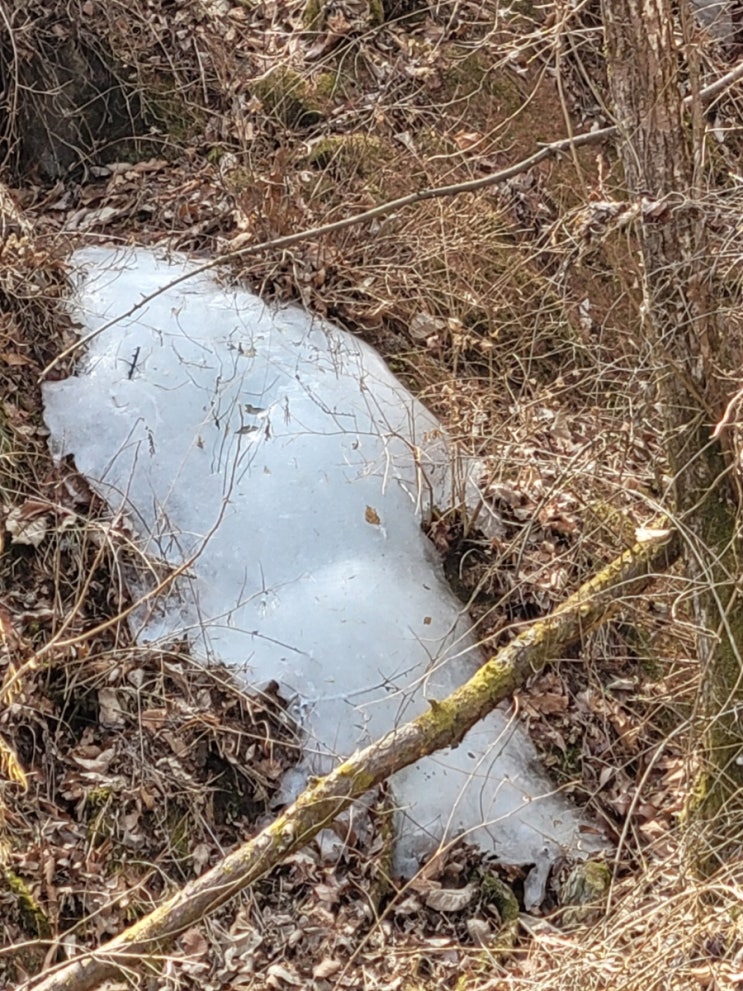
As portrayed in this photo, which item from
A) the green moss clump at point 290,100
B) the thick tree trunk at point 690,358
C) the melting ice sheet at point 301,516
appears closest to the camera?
the thick tree trunk at point 690,358

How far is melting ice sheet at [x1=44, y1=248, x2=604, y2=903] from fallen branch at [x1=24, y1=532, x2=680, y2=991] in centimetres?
35

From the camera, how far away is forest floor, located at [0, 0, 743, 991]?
355cm

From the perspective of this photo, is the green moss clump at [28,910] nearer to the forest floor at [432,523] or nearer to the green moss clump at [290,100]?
the forest floor at [432,523]

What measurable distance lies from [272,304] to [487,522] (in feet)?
4.93

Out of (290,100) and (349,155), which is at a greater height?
(290,100)

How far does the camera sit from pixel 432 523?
182 inches

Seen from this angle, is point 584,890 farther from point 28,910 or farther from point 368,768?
point 28,910

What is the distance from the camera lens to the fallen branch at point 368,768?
3.03m

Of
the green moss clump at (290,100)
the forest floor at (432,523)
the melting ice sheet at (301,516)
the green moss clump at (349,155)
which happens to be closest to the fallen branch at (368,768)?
the forest floor at (432,523)

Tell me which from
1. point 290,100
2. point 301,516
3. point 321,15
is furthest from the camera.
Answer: point 321,15

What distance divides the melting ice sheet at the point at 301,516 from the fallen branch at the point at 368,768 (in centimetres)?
35

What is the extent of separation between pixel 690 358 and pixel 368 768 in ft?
5.26

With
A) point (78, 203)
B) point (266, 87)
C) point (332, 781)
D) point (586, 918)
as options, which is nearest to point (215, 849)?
point (332, 781)

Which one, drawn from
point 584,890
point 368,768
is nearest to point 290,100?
point 368,768
